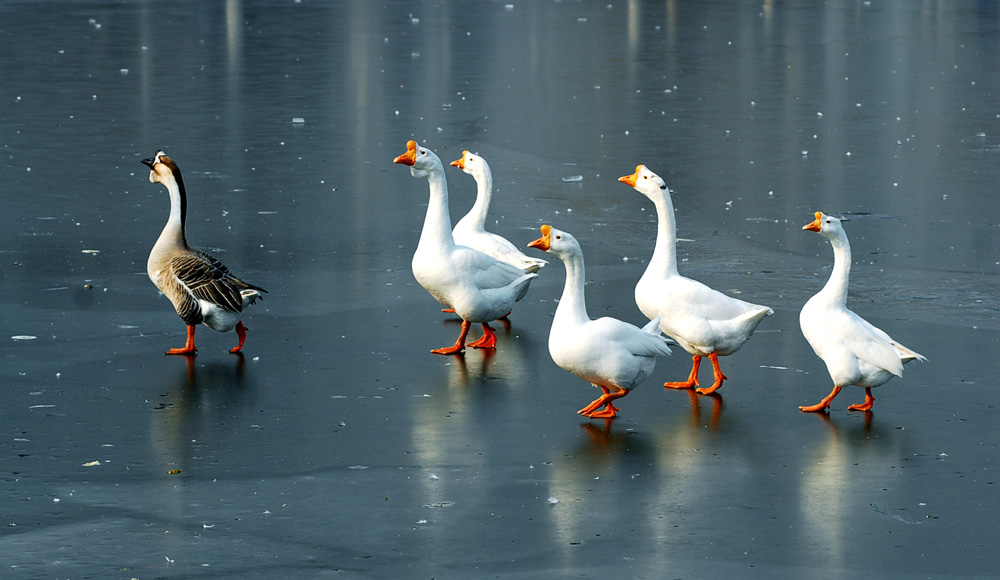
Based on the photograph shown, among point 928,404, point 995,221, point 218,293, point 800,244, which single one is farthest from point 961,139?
point 218,293

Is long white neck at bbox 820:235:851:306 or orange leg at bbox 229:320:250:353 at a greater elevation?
long white neck at bbox 820:235:851:306

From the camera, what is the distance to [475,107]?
21.5 m

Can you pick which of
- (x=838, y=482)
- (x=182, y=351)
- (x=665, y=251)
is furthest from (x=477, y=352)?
(x=838, y=482)

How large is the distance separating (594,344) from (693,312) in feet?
3.15

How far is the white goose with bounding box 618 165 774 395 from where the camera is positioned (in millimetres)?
8773

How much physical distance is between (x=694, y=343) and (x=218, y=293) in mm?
3204

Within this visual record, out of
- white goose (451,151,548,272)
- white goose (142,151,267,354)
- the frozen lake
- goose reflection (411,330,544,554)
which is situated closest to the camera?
the frozen lake

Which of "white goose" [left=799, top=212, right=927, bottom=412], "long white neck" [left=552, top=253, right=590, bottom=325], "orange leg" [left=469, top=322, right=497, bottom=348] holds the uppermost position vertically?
"long white neck" [left=552, top=253, right=590, bottom=325]

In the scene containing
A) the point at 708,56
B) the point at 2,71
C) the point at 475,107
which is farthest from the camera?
the point at 708,56

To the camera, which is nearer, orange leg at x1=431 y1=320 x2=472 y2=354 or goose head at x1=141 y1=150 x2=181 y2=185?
orange leg at x1=431 y1=320 x2=472 y2=354

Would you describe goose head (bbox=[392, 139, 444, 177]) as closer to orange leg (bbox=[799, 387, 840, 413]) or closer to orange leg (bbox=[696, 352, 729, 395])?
orange leg (bbox=[696, 352, 729, 395])

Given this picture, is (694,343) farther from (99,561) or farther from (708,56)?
(708,56)

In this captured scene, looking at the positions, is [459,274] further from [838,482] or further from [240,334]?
[838,482]

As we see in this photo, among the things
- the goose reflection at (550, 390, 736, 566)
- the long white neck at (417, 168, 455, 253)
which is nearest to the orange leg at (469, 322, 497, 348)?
the long white neck at (417, 168, 455, 253)
